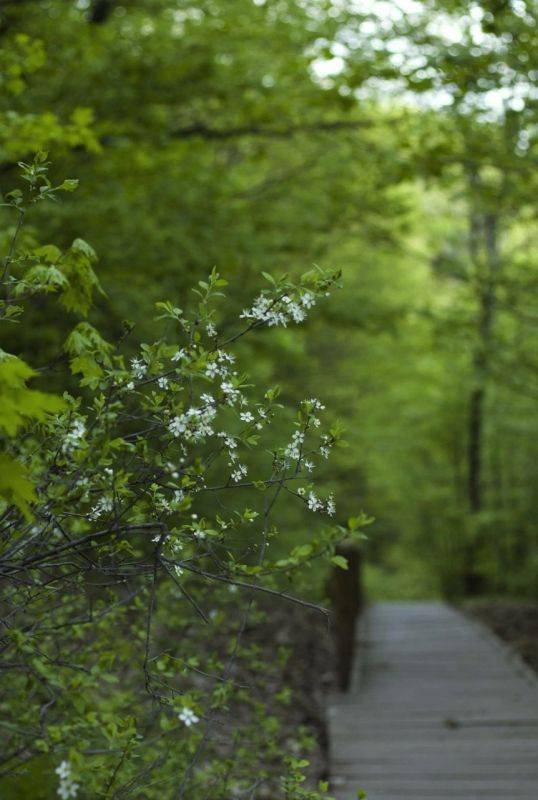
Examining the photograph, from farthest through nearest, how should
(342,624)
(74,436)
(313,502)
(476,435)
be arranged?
(476,435), (342,624), (313,502), (74,436)

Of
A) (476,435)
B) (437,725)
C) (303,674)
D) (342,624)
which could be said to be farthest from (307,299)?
(476,435)

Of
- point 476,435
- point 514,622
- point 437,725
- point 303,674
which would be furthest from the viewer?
point 476,435

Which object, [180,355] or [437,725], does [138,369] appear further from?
[437,725]

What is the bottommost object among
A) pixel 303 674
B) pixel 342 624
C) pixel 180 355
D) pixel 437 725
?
pixel 303 674

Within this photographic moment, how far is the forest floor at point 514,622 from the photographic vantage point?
29.8 feet

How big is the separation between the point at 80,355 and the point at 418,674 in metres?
6.27

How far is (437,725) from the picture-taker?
598 centimetres

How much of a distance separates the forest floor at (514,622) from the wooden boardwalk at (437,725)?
320 millimetres

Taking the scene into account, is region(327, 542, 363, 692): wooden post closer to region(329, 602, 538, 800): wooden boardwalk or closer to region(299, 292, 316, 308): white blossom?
region(329, 602, 538, 800): wooden boardwalk

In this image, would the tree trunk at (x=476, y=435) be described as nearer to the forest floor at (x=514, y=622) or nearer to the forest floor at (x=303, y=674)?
the forest floor at (x=514, y=622)

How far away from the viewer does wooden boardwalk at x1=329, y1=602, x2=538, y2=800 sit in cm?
486

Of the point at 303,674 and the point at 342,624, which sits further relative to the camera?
the point at 303,674

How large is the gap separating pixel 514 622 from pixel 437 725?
5668 mm

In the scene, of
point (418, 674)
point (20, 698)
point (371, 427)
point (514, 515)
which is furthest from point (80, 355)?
point (371, 427)
